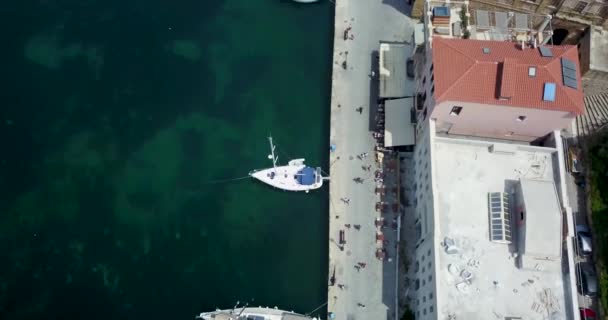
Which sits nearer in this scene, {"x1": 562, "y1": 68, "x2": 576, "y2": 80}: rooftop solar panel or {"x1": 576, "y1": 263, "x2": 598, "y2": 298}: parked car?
{"x1": 562, "y1": 68, "x2": 576, "y2": 80}: rooftop solar panel

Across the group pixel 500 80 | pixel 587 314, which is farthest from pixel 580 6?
pixel 587 314

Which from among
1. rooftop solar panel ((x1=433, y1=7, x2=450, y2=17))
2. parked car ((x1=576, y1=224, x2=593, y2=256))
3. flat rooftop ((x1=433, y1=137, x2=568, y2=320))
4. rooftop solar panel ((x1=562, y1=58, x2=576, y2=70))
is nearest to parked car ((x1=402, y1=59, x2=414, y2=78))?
rooftop solar panel ((x1=433, y1=7, x2=450, y2=17))

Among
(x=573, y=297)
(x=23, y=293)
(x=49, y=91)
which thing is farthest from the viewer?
(x=49, y=91)

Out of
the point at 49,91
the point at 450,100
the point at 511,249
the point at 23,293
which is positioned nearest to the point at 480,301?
the point at 511,249

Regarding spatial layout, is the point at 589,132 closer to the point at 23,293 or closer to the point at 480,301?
the point at 480,301

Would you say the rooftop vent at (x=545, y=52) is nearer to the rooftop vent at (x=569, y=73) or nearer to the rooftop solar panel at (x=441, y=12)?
the rooftop vent at (x=569, y=73)

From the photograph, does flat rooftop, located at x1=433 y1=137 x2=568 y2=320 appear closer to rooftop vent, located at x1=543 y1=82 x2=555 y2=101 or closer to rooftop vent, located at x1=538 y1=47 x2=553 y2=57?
rooftop vent, located at x1=543 y1=82 x2=555 y2=101
